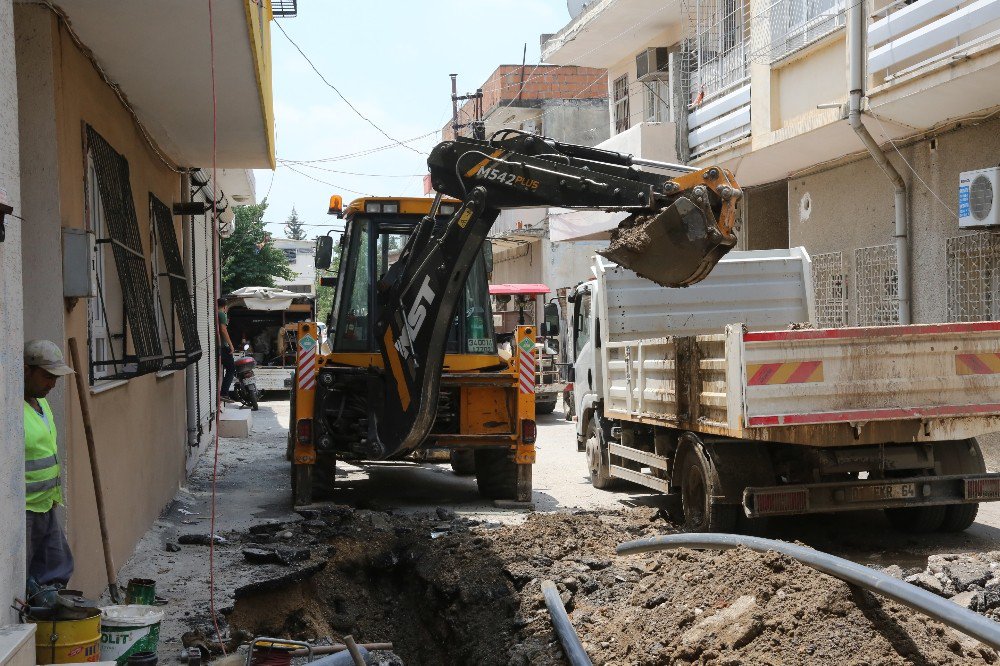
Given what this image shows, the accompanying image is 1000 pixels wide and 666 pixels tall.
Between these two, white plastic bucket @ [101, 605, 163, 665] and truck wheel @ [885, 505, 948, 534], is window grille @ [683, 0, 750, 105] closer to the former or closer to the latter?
truck wheel @ [885, 505, 948, 534]

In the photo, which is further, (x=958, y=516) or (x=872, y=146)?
(x=872, y=146)

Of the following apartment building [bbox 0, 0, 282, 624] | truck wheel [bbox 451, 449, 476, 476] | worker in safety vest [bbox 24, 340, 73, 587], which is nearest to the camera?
apartment building [bbox 0, 0, 282, 624]

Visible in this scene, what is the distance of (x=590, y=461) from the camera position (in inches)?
461

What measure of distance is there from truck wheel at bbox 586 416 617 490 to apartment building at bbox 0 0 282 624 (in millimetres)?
4357

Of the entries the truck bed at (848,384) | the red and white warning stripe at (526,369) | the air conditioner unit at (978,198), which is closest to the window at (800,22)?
the air conditioner unit at (978,198)

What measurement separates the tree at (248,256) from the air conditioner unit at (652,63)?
24.8 metres

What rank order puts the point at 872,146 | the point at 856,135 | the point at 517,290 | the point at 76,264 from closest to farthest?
the point at 76,264 < the point at 872,146 < the point at 856,135 < the point at 517,290

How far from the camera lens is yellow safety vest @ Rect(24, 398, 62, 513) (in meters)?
4.86

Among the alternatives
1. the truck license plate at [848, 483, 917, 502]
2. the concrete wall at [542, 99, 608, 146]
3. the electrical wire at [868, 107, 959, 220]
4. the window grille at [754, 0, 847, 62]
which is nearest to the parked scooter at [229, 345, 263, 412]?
the window grille at [754, 0, 847, 62]

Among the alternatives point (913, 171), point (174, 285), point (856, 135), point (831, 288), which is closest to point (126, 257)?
point (174, 285)

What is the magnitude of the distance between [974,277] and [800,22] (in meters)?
4.47

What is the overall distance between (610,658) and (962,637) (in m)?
1.68

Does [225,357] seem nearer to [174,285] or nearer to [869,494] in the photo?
[174,285]

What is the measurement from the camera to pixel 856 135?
13078mm
